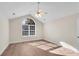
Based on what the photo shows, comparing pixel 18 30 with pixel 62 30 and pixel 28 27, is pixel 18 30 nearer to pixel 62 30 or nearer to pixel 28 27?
pixel 28 27

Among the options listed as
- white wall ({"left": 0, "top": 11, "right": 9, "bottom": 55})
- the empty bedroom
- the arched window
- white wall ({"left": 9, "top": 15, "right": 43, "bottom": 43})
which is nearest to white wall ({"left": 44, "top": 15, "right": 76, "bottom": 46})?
the empty bedroom

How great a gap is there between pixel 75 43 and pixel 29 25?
0.89 metres

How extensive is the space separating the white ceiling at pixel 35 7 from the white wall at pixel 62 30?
0.40ft

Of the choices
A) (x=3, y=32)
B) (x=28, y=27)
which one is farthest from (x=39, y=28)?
(x=3, y=32)

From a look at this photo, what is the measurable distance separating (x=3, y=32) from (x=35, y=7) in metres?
0.70

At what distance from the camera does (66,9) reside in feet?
6.66

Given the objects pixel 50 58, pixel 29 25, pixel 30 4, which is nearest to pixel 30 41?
pixel 29 25

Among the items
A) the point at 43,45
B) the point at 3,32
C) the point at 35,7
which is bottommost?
the point at 43,45

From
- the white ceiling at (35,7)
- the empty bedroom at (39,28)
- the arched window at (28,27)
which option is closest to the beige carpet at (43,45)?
the empty bedroom at (39,28)

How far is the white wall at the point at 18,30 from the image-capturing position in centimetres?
206

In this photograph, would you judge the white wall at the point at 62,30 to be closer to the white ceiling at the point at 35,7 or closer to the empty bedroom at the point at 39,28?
the empty bedroom at the point at 39,28

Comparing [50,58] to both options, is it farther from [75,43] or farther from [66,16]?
[66,16]

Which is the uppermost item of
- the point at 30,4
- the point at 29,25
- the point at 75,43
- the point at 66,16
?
the point at 30,4

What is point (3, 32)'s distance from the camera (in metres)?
2.00
